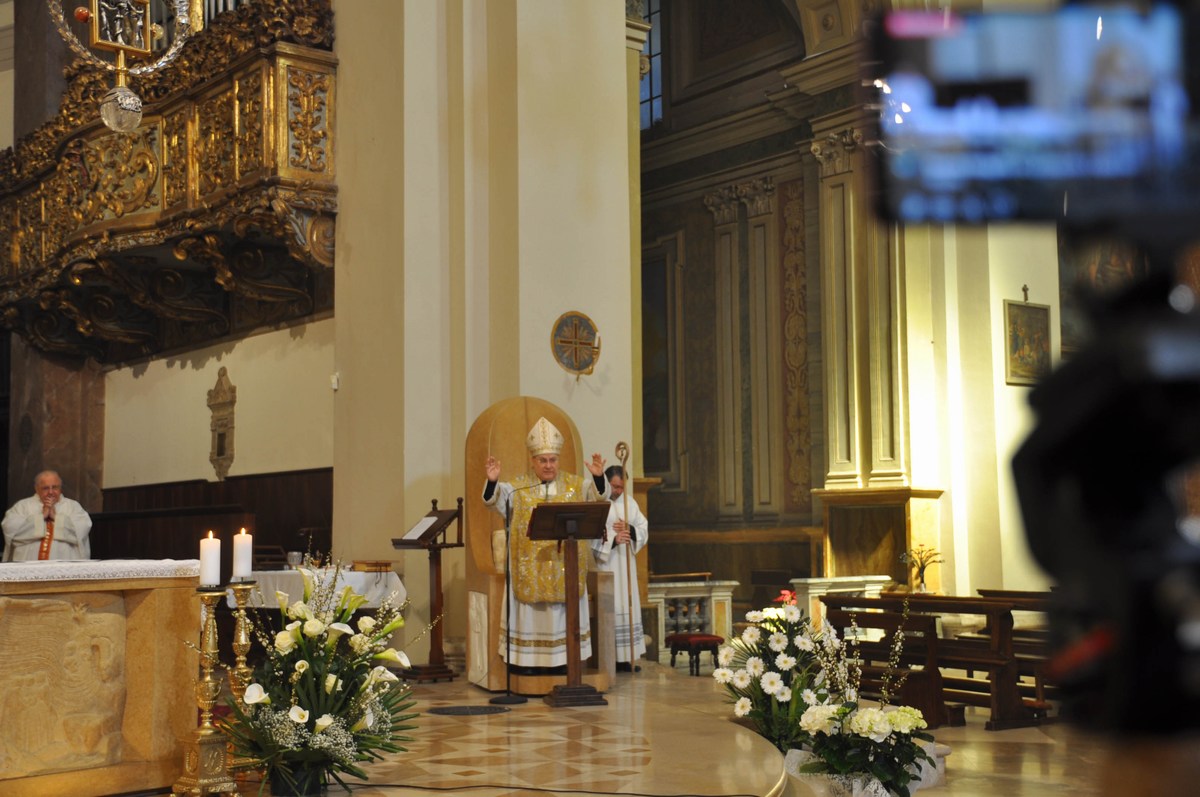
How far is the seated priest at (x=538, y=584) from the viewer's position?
28.7 feet

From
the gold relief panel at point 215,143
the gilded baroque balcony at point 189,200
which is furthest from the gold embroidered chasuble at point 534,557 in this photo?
the gold relief panel at point 215,143

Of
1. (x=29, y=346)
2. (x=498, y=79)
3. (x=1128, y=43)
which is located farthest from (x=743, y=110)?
(x=1128, y=43)

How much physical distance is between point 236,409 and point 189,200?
2.74 metres

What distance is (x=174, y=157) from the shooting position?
12.7 meters

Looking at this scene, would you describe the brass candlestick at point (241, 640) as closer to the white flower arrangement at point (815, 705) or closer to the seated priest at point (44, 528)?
the white flower arrangement at point (815, 705)

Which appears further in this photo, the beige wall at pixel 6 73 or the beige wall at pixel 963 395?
the beige wall at pixel 6 73

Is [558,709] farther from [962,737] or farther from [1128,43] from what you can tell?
[1128,43]

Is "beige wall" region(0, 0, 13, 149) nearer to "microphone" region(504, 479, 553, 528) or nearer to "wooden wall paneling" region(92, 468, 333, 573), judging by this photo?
"wooden wall paneling" region(92, 468, 333, 573)

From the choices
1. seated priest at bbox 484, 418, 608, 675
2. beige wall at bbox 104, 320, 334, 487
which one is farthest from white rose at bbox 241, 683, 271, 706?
beige wall at bbox 104, 320, 334, 487

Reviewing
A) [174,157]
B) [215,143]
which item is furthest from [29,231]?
[215,143]

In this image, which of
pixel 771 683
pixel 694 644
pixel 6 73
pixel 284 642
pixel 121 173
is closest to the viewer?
pixel 284 642

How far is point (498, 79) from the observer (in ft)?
36.9

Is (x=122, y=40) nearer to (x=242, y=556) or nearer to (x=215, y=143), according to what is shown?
(x=242, y=556)

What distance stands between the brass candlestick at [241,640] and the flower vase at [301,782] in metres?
0.37
